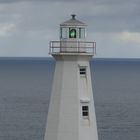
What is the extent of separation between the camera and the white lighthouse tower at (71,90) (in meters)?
20.2

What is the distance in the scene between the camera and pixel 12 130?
52.5m

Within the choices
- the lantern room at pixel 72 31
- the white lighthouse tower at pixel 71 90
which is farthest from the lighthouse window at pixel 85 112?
the lantern room at pixel 72 31

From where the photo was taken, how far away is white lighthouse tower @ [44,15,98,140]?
20156mm

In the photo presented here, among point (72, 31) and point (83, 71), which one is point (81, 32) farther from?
point (83, 71)

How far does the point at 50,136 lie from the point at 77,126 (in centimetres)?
91

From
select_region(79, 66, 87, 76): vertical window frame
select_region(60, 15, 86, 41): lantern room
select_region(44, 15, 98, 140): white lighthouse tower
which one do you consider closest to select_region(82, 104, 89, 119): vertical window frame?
select_region(44, 15, 98, 140): white lighthouse tower

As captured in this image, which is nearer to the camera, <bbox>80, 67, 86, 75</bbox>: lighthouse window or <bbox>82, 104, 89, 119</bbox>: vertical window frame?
<bbox>82, 104, 89, 119</bbox>: vertical window frame

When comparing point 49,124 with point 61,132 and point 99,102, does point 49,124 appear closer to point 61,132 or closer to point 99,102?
point 61,132

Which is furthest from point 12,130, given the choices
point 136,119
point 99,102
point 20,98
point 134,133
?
point 20,98

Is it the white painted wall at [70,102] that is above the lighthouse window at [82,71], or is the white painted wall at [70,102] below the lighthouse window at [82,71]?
below

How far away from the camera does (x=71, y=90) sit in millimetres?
20297

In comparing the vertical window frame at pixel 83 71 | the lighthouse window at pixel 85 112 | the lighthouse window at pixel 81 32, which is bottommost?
the lighthouse window at pixel 85 112

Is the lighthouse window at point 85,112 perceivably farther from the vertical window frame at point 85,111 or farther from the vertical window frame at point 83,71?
the vertical window frame at point 83,71

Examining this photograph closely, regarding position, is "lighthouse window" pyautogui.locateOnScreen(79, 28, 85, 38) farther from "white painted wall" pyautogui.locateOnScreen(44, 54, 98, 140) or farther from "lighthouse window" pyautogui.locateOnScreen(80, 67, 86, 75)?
"lighthouse window" pyautogui.locateOnScreen(80, 67, 86, 75)
